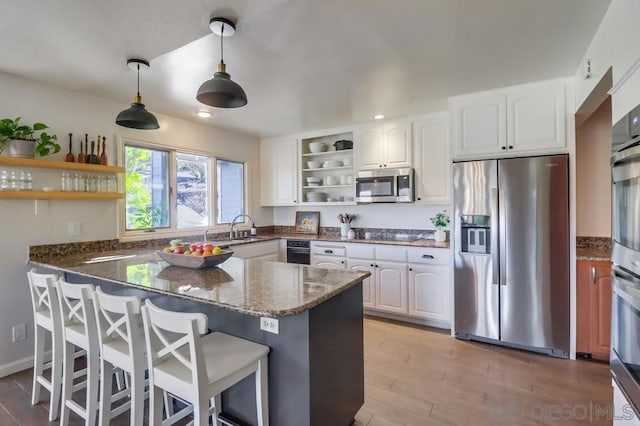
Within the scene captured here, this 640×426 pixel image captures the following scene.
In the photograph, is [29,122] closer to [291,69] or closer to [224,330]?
[291,69]

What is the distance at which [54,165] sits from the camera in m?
2.63

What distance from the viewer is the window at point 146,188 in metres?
3.37

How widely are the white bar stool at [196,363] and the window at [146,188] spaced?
7.30 feet

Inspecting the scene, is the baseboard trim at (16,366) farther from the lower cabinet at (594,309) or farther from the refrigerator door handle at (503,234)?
the lower cabinet at (594,309)

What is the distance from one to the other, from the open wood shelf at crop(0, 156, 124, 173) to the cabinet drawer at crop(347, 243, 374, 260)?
262cm

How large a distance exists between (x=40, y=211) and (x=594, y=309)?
476cm

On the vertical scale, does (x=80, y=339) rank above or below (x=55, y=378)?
above

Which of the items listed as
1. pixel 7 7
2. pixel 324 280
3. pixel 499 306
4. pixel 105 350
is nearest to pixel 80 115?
pixel 7 7

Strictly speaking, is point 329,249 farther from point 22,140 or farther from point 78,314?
point 22,140

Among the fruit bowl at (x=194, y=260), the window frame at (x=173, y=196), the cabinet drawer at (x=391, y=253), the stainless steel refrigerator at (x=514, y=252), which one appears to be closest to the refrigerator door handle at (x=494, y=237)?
the stainless steel refrigerator at (x=514, y=252)

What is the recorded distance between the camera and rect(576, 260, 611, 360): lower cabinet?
258cm

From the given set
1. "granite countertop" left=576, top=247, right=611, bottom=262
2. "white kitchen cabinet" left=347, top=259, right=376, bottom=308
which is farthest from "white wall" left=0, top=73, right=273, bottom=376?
"granite countertop" left=576, top=247, right=611, bottom=262

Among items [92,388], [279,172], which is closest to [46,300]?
[92,388]

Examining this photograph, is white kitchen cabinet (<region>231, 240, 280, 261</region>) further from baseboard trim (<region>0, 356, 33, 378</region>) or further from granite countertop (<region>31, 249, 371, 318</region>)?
baseboard trim (<region>0, 356, 33, 378</region>)
